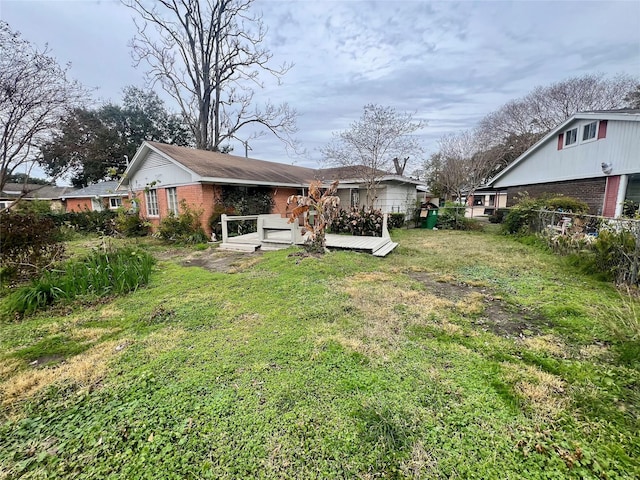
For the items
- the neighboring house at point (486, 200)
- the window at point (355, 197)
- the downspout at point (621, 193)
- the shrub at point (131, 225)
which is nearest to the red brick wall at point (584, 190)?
the downspout at point (621, 193)

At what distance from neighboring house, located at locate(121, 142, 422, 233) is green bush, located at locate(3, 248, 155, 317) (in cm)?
562

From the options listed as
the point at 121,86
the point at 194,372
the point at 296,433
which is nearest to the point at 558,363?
the point at 296,433

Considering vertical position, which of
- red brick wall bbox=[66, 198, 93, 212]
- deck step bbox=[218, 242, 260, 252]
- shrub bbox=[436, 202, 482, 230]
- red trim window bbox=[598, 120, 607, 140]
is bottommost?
deck step bbox=[218, 242, 260, 252]

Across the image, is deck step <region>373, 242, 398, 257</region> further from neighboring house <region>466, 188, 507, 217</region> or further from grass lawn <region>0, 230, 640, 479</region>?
neighboring house <region>466, 188, 507, 217</region>

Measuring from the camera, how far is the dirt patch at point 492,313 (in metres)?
3.53

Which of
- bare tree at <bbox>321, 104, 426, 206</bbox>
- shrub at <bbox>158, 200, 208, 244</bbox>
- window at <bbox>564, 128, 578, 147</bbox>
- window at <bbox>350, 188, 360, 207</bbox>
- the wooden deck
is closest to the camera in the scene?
the wooden deck

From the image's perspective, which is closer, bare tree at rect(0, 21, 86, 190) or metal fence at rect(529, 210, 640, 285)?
metal fence at rect(529, 210, 640, 285)

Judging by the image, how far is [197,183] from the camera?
36.9 ft

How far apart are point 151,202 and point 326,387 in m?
14.5

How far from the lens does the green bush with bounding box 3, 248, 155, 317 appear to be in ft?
14.6

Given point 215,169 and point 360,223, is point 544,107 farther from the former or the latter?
point 215,169

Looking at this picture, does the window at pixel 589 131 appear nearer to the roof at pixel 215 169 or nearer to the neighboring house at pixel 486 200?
the roof at pixel 215 169

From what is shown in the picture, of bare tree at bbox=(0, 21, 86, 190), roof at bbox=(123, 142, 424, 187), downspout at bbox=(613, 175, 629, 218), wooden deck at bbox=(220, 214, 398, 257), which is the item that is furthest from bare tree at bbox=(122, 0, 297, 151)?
downspout at bbox=(613, 175, 629, 218)

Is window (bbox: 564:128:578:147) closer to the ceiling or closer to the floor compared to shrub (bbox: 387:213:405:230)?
closer to the ceiling
